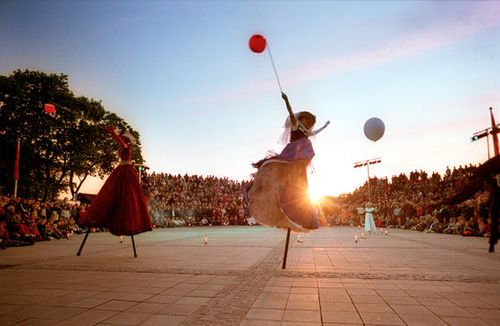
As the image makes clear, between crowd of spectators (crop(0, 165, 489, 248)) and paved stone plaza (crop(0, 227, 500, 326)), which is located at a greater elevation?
crowd of spectators (crop(0, 165, 489, 248))

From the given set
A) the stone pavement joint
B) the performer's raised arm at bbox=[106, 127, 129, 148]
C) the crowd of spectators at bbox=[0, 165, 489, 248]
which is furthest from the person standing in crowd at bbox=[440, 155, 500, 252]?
the performer's raised arm at bbox=[106, 127, 129, 148]

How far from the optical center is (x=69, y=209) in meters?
20.5

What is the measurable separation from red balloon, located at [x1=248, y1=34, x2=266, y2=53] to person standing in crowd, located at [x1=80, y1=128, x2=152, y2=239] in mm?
4780

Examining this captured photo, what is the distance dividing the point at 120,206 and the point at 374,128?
11770 millimetres

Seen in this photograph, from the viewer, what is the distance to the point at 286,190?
5.75 meters

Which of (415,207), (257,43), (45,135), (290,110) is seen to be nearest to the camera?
(257,43)

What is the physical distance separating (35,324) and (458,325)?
404 centimetres

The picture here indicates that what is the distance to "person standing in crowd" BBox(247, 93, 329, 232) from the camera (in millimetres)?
5699

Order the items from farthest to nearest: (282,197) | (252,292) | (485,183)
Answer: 1. (282,197)
2. (252,292)
3. (485,183)

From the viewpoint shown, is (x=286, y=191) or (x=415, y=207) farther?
(x=415, y=207)

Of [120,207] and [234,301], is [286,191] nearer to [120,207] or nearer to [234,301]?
[234,301]

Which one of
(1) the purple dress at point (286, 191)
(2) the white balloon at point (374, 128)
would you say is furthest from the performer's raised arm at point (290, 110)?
(2) the white balloon at point (374, 128)

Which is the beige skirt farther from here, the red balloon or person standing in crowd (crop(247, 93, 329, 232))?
the red balloon

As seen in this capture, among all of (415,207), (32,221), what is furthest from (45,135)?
(415,207)
